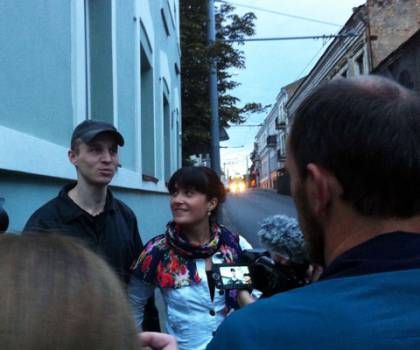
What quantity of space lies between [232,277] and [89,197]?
2.92 feet

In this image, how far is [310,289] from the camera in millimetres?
1032

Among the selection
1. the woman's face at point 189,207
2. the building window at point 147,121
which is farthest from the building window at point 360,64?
the woman's face at point 189,207

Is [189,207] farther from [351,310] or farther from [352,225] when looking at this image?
[351,310]

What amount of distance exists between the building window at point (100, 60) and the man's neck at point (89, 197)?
2086 millimetres

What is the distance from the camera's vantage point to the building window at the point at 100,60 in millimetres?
4637

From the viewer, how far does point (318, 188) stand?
3.76ft

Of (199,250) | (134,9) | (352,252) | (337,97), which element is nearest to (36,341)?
(352,252)

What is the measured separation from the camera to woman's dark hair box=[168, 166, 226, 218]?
2572 mm

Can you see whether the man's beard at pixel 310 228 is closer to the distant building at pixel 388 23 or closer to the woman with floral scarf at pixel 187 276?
the woman with floral scarf at pixel 187 276

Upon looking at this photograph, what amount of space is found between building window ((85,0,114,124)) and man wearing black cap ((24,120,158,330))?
1871 mm

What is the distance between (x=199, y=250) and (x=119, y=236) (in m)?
0.48

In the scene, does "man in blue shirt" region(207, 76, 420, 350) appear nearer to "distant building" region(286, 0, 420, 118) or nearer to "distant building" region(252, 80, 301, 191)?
"distant building" region(286, 0, 420, 118)

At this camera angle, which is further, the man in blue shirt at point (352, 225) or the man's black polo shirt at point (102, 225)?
the man's black polo shirt at point (102, 225)

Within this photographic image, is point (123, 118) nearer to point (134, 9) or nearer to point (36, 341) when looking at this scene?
point (134, 9)
